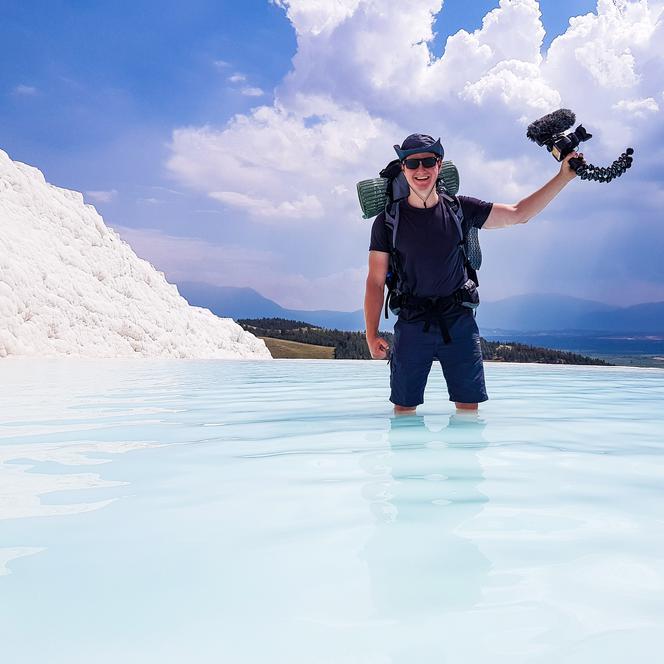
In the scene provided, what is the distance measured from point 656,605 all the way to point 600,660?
31 cm

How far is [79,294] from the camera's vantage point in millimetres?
26250

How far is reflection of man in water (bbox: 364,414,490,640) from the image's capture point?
1.55m

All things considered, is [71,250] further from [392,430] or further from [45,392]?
[392,430]

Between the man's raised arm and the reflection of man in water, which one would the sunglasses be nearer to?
the man's raised arm

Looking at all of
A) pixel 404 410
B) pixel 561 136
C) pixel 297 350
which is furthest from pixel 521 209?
pixel 297 350

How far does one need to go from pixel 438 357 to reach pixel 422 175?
1.30 meters

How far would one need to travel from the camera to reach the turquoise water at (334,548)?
137cm

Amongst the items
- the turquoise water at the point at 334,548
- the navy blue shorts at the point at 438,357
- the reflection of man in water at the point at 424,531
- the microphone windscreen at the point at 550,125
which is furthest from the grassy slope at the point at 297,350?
the reflection of man in water at the point at 424,531

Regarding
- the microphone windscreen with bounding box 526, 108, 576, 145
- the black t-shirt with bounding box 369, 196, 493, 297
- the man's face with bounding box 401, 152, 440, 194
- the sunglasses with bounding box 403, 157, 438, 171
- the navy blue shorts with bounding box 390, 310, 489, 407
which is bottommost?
the navy blue shorts with bounding box 390, 310, 489, 407

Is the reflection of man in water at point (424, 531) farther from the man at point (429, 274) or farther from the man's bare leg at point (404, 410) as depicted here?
the man's bare leg at point (404, 410)

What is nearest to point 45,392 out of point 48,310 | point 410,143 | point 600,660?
point 410,143

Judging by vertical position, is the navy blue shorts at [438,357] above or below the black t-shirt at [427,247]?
below

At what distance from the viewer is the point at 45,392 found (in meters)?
8.18

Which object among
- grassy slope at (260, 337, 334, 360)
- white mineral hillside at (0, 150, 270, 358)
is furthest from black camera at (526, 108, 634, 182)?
grassy slope at (260, 337, 334, 360)
